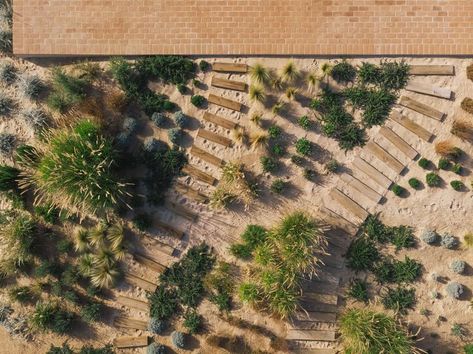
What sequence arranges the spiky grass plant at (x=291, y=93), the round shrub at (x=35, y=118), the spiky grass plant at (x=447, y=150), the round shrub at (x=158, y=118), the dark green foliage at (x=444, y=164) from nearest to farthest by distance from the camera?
the spiky grass plant at (x=447, y=150) < the dark green foliage at (x=444, y=164) < the spiky grass plant at (x=291, y=93) < the round shrub at (x=158, y=118) < the round shrub at (x=35, y=118)

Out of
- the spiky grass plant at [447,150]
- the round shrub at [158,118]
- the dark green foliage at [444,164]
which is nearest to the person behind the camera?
the spiky grass plant at [447,150]

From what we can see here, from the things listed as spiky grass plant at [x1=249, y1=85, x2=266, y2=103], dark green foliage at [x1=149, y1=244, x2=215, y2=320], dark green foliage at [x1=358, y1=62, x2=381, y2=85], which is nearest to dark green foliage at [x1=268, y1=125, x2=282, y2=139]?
spiky grass plant at [x1=249, y1=85, x2=266, y2=103]

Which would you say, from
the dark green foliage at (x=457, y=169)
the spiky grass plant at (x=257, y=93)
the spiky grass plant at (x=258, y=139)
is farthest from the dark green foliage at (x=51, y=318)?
the dark green foliage at (x=457, y=169)

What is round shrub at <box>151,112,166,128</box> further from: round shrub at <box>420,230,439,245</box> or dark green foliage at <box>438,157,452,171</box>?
round shrub at <box>420,230,439,245</box>

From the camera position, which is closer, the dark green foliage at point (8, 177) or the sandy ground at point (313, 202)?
the dark green foliage at point (8, 177)

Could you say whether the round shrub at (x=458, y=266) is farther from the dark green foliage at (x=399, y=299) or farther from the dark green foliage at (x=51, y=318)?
the dark green foliage at (x=51, y=318)

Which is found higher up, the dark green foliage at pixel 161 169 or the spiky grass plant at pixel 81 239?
the dark green foliage at pixel 161 169

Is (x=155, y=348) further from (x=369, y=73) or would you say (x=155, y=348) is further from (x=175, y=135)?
(x=369, y=73)

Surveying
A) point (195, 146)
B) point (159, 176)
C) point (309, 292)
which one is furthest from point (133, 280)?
point (309, 292)

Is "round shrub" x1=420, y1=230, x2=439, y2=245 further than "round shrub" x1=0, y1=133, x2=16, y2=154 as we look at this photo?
No
